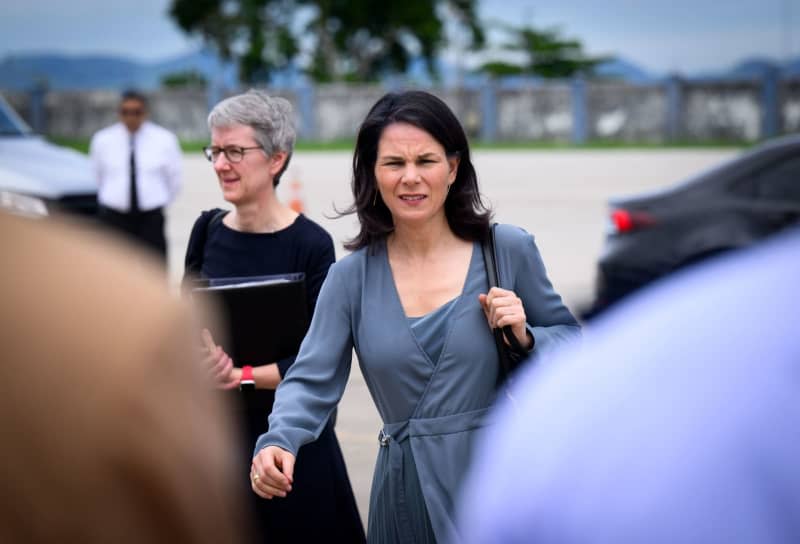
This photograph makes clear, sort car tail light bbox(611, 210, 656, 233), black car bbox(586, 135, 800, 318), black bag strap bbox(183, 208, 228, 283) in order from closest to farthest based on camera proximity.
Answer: black bag strap bbox(183, 208, 228, 283) < black car bbox(586, 135, 800, 318) < car tail light bbox(611, 210, 656, 233)

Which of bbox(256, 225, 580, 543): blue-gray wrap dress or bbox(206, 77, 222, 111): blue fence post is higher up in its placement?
bbox(256, 225, 580, 543): blue-gray wrap dress

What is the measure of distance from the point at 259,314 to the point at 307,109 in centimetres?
4790

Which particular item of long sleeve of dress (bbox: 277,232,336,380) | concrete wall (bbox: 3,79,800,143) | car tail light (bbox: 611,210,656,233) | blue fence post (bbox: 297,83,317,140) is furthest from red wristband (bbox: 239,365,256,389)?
blue fence post (bbox: 297,83,317,140)

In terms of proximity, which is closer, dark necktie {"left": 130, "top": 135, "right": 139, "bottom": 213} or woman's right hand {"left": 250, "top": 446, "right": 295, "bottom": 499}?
woman's right hand {"left": 250, "top": 446, "right": 295, "bottom": 499}

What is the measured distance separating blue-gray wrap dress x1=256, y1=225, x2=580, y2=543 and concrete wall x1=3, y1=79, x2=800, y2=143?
42.4m

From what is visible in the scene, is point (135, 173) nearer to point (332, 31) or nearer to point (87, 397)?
point (87, 397)

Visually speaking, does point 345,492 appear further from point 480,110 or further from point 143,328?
point 480,110

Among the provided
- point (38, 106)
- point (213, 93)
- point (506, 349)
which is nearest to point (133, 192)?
point (506, 349)

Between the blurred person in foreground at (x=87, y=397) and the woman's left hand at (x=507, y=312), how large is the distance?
191cm

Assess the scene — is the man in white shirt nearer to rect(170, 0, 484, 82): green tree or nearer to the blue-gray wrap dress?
the blue-gray wrap dress

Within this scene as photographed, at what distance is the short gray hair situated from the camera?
3.62 metres

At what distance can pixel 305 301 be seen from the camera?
3.41m

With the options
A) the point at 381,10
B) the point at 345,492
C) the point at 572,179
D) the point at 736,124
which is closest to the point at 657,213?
the point at 345,492

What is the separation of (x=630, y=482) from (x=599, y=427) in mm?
52
